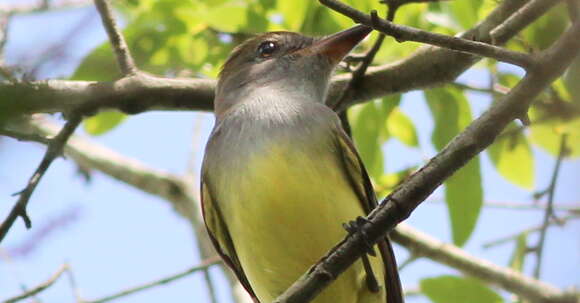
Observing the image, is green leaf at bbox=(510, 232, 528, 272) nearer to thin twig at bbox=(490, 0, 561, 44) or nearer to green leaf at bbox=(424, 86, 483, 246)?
green leaf at bbox=(424, 86, 483, 246)

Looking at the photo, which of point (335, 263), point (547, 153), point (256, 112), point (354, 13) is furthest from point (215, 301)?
point (354, 13)

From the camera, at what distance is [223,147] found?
4.53m

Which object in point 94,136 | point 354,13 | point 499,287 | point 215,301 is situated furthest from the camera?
point 215,301

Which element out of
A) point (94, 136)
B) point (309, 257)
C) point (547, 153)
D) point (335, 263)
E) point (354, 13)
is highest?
point (547, 153)

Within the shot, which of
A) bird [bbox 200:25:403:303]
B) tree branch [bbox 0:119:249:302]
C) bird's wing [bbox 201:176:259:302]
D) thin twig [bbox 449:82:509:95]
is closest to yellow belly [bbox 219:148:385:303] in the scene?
bird [bbox 200:25:403:303]

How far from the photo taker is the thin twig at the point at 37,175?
3.88m

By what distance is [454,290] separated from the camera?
15.7ft

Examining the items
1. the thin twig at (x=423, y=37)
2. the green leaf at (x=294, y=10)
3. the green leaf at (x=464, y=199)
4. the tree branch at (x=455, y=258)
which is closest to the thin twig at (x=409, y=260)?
the tree branch at (x=455, y=258)

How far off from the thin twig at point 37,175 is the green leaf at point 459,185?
2020 millimetres

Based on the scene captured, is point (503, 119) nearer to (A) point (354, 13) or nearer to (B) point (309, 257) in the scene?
(A) point (354, 13)

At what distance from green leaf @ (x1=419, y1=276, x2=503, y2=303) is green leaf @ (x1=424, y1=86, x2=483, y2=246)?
0.22 meters

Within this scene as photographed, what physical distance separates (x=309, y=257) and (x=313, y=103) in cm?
99

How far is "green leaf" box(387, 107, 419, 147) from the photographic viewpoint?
18.1 ft

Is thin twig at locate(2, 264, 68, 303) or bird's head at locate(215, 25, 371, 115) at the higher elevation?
bird's head at locate(215, 25, 371, 115)
